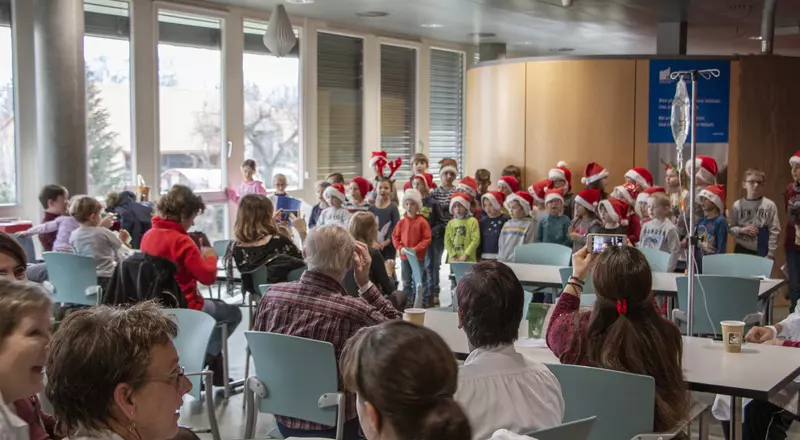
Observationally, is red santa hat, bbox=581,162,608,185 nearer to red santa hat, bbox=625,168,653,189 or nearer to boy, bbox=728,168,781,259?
red santa hat, bbox=625,168,653,189

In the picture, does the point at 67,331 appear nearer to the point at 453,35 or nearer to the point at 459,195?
the point at 459,195

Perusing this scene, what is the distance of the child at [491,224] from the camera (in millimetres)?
8320

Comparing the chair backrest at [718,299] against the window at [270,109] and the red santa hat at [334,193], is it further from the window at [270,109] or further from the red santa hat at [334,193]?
the window at [270,109]

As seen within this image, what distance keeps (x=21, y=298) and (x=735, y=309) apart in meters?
4.32

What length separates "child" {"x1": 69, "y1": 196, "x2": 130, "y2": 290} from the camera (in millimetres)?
6617

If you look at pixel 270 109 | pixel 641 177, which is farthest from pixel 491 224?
pixel 270 109

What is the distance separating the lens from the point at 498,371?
2.69m

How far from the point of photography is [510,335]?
279 centimetres

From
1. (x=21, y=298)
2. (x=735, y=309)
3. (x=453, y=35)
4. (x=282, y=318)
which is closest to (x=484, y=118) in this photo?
(x=453, y=35)

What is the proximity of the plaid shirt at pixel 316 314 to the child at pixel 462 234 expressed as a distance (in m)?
4.19

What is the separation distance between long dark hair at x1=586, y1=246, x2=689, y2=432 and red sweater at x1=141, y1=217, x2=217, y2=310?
2.83 m

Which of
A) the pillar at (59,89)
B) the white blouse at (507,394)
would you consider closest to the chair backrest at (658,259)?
the white blouse at (507,394)

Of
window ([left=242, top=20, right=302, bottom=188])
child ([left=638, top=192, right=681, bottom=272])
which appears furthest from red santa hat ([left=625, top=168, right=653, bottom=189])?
window ([left=242, top=20, right=302, bottom=188])

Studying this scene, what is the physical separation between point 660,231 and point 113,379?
580 cm
